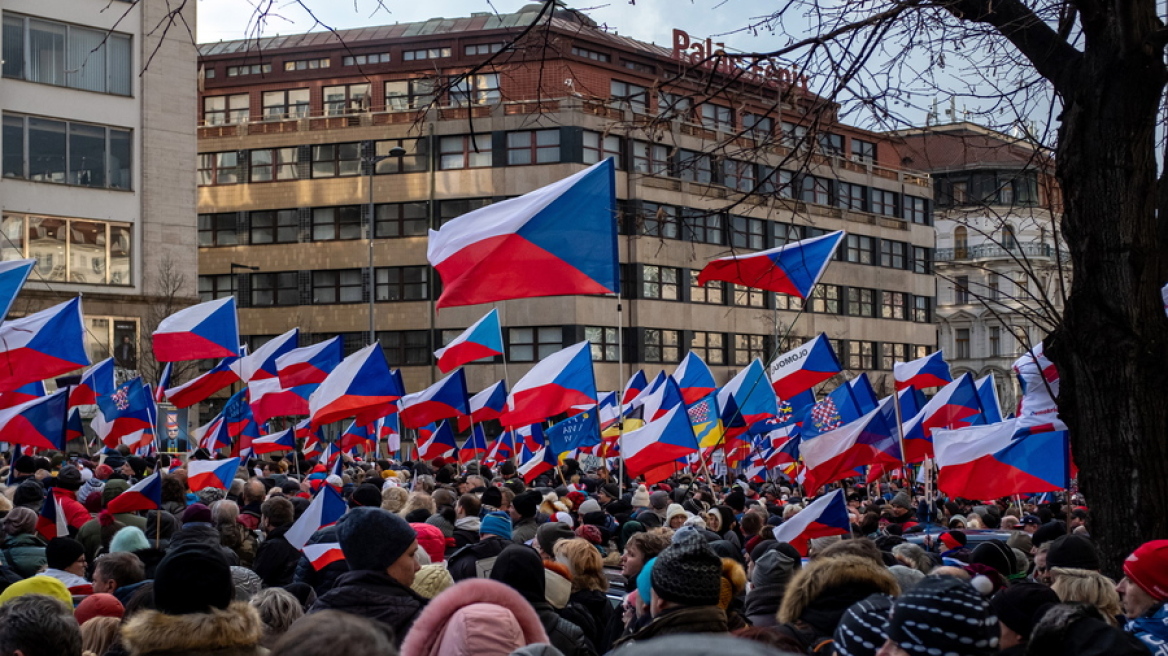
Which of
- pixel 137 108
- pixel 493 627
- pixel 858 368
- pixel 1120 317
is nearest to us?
pixel 493 627

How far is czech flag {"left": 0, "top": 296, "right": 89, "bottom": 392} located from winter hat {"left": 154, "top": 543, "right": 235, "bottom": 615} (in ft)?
38.9

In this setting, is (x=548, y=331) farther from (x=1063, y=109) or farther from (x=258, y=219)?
(x=1063, y=109)

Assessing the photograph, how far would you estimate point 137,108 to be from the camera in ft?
138

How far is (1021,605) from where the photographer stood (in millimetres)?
A: 5242

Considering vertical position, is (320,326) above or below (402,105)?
below

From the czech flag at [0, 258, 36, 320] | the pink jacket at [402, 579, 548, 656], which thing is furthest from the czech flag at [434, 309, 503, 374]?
the pink jacket at [402, 579, 548, 656]

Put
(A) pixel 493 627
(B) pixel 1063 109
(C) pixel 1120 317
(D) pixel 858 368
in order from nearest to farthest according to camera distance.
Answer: (A) pixel 493 627 → (C) pixel 1120 317 → (B) pixel 1063 109 → (D) pixel 858 368

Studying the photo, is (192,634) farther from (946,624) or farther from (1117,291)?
(1117,291)

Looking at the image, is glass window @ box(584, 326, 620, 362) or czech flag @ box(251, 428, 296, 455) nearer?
czech flag @ box(251, 428, 296, 455)

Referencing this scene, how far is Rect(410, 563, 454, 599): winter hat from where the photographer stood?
6387mm

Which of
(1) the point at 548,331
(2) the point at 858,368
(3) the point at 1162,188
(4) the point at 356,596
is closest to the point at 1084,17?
(3) the point at 1162,188

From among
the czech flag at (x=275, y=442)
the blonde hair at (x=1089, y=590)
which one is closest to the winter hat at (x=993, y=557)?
the blonde hair at (x=1089, y=590)

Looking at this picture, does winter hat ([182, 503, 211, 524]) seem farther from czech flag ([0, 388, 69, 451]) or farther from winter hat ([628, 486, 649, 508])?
czech flag ([0, 388, 69, 451])

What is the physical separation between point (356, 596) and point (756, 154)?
153 inches
